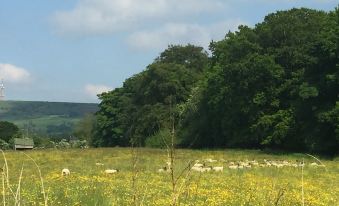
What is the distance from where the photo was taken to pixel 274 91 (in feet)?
203

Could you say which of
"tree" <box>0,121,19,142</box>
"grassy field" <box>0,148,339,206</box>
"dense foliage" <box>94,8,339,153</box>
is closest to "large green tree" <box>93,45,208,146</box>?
"dense foliage" <box>94,8,339,153</box>

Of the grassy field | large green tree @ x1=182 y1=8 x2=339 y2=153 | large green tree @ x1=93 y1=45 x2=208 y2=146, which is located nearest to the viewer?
the grassy field

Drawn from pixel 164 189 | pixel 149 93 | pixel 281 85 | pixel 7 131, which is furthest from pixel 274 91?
pixel 7 131

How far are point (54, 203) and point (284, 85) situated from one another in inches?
2053

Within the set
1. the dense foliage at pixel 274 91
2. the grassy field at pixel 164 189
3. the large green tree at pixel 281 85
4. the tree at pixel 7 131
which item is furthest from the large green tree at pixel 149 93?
the grassy field at pixel 164 189

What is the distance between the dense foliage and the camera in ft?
175

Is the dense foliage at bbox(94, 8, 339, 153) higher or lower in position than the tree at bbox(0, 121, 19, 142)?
higher

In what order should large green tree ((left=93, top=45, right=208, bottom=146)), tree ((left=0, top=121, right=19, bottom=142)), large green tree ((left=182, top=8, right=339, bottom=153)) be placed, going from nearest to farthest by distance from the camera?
large green tree ((left=182, top=8, right=339, bottom=153)) < large green tree ((left=93, top=45, right=208, bottom=146)) < tree ((left=0, top=121, right=19, bottom=142))

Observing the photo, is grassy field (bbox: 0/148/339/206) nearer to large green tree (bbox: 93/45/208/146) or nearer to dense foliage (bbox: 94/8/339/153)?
dense foliage (bbox: 94/8/339/153)

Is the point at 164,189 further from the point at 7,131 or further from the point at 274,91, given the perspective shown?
the point at 7,131

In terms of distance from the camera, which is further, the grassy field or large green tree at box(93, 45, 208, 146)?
large green tree at box(93, 45, 208, 146)

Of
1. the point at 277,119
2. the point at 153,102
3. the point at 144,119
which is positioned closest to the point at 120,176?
the point at 277,119

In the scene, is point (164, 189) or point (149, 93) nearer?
point (164, 189)

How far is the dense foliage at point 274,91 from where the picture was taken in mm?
53312
